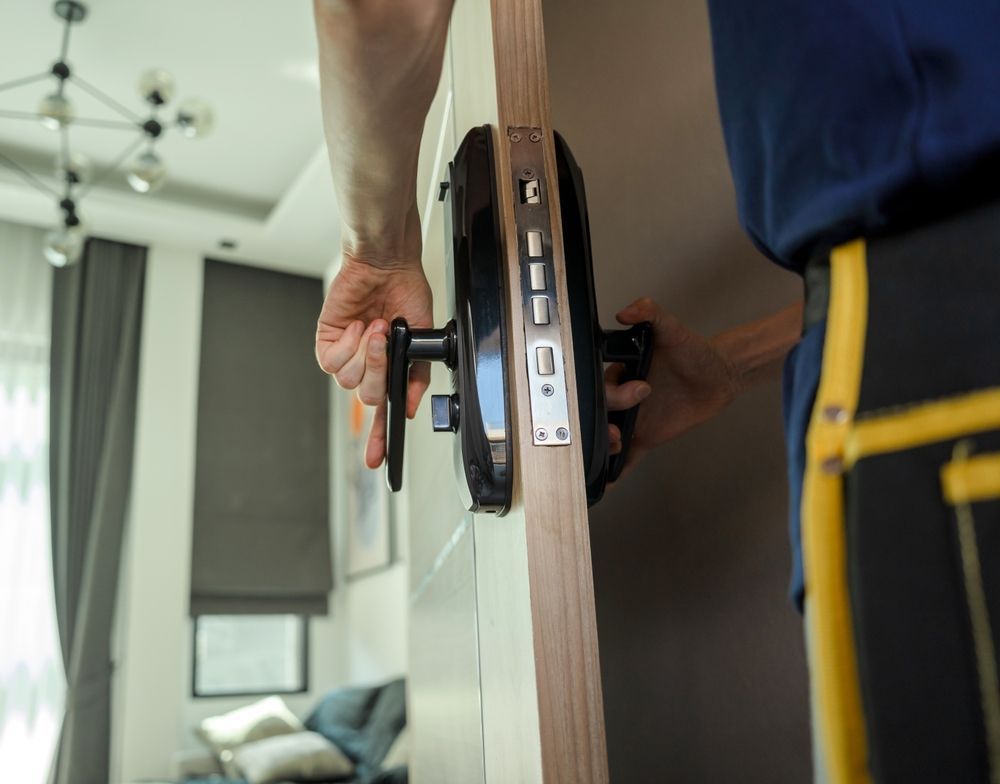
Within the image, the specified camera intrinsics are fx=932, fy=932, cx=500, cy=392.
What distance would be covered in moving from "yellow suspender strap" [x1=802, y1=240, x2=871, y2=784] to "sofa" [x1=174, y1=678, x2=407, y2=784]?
3310 mm

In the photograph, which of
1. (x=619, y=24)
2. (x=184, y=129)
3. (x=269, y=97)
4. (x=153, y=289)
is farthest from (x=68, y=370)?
(x=619, y=24)

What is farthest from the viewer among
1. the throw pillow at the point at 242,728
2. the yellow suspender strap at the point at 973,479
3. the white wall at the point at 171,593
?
the white wall at the point at 171,593

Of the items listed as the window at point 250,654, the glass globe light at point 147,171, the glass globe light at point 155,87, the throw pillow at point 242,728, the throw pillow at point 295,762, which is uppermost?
the glass globe light at point 155,87

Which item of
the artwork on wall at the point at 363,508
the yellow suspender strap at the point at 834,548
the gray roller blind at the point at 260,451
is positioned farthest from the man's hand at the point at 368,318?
the gray roller blind at the point at 260,451

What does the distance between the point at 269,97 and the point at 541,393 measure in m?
3.86

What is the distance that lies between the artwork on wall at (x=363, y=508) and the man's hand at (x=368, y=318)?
3.46 metres

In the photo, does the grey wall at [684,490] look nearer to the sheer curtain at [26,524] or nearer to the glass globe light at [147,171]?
the glass globe light at [147,171]

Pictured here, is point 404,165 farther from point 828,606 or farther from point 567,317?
point 828,606

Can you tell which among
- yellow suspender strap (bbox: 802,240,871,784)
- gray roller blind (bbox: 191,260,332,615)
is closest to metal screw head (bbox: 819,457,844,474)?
yellow suspender strap (bbox: 802,240,871,784)

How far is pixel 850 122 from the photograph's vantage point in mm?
405

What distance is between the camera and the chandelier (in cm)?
298

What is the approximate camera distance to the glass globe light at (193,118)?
303 centimetres

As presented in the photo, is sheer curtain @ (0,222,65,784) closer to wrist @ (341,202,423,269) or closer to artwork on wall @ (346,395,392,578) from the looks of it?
artwork on wall @ (346,395,392,578)

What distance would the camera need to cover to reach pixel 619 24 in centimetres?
124
